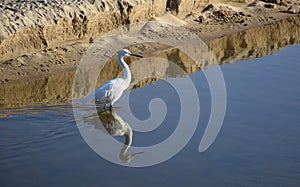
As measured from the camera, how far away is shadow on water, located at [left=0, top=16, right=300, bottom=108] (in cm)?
1128

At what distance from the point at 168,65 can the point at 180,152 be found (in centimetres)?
483

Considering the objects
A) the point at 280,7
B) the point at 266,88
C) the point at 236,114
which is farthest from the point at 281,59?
the point at 280,7

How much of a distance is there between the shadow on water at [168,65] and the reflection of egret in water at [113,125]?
881 millimetres

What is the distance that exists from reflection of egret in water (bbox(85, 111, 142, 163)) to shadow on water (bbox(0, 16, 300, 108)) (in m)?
0.88

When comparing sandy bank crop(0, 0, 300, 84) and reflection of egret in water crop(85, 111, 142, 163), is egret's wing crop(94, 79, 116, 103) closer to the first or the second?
reflection of egret in water crop(85, 111, 142, 163)

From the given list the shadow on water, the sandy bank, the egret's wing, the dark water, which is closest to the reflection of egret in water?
the dark water

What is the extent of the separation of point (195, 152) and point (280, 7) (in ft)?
35.3

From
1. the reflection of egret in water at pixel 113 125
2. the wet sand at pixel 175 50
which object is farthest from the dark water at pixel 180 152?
the wet sand at pixel 175 50

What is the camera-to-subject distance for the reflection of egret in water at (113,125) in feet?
31.3

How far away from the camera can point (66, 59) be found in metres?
12.9

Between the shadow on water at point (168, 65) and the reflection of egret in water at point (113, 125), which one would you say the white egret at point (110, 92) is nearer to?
the reflection of egret in water at point (113, 125)

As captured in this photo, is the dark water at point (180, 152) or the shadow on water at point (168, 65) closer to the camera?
the dark water at point (180, 152)

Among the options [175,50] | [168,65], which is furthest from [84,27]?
[175,50]

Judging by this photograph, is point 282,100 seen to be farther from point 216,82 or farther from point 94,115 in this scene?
point 94,115
